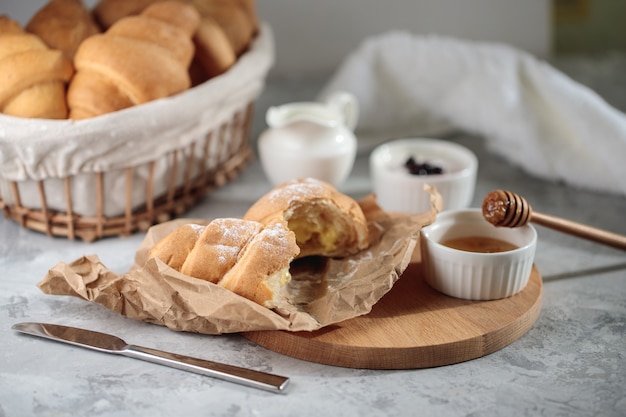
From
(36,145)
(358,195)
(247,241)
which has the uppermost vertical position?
(36,145)

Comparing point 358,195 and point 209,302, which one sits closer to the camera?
point 209,302

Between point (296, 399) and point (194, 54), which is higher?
point (194, 54)

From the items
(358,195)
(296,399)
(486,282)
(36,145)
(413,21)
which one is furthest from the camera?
(413,21)

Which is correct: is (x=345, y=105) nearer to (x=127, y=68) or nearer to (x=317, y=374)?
(x=127, y=68)

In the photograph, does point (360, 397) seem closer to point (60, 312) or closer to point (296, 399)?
point (296, 399)

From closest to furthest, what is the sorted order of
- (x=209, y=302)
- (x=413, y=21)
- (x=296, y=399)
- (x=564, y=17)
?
1. (x=296, y=399)
2. (x=209, y=302)
3. (x=413, y=21)
4. (x=564, y=17)

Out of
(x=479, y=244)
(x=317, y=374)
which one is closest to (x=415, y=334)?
(x=317, y=374)

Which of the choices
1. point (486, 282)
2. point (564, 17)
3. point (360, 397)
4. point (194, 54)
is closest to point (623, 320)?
point (486, 282)
